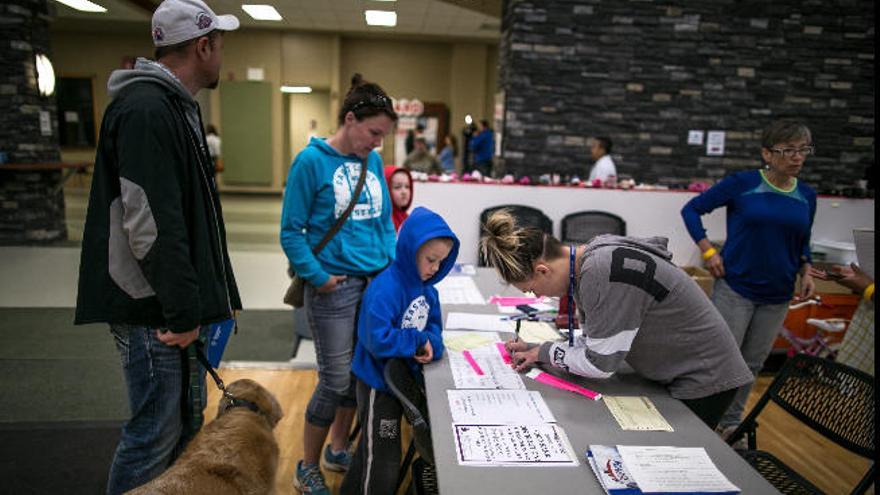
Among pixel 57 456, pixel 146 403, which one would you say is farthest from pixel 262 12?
pixel 57 456

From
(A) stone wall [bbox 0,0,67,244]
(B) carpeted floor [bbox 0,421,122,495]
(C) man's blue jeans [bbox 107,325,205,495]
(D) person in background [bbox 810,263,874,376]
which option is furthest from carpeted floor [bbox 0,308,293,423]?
(D) person in background [bbox 810,263,874,376]

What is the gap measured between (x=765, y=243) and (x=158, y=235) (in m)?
2.30

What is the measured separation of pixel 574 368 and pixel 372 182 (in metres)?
1.00

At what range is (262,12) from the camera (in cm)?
215

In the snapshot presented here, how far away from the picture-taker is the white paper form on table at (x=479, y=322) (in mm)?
2064

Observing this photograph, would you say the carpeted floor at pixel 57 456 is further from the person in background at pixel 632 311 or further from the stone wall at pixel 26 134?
the person in background at pixel 632 311

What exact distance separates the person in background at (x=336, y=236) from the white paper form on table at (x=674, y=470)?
111 centimetres

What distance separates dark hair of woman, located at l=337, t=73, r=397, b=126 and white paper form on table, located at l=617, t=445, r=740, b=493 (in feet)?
4.24

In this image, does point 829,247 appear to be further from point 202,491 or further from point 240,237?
point 240,237

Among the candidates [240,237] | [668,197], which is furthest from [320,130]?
[668,197]

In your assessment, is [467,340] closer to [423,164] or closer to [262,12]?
[262,12]

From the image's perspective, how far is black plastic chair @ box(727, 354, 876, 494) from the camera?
5.03 feet

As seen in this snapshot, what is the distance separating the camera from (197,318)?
1312 millimetres

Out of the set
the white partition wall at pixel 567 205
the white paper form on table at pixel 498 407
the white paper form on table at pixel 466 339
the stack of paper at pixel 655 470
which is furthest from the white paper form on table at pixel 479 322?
the white partition wall at pixel 567 205
